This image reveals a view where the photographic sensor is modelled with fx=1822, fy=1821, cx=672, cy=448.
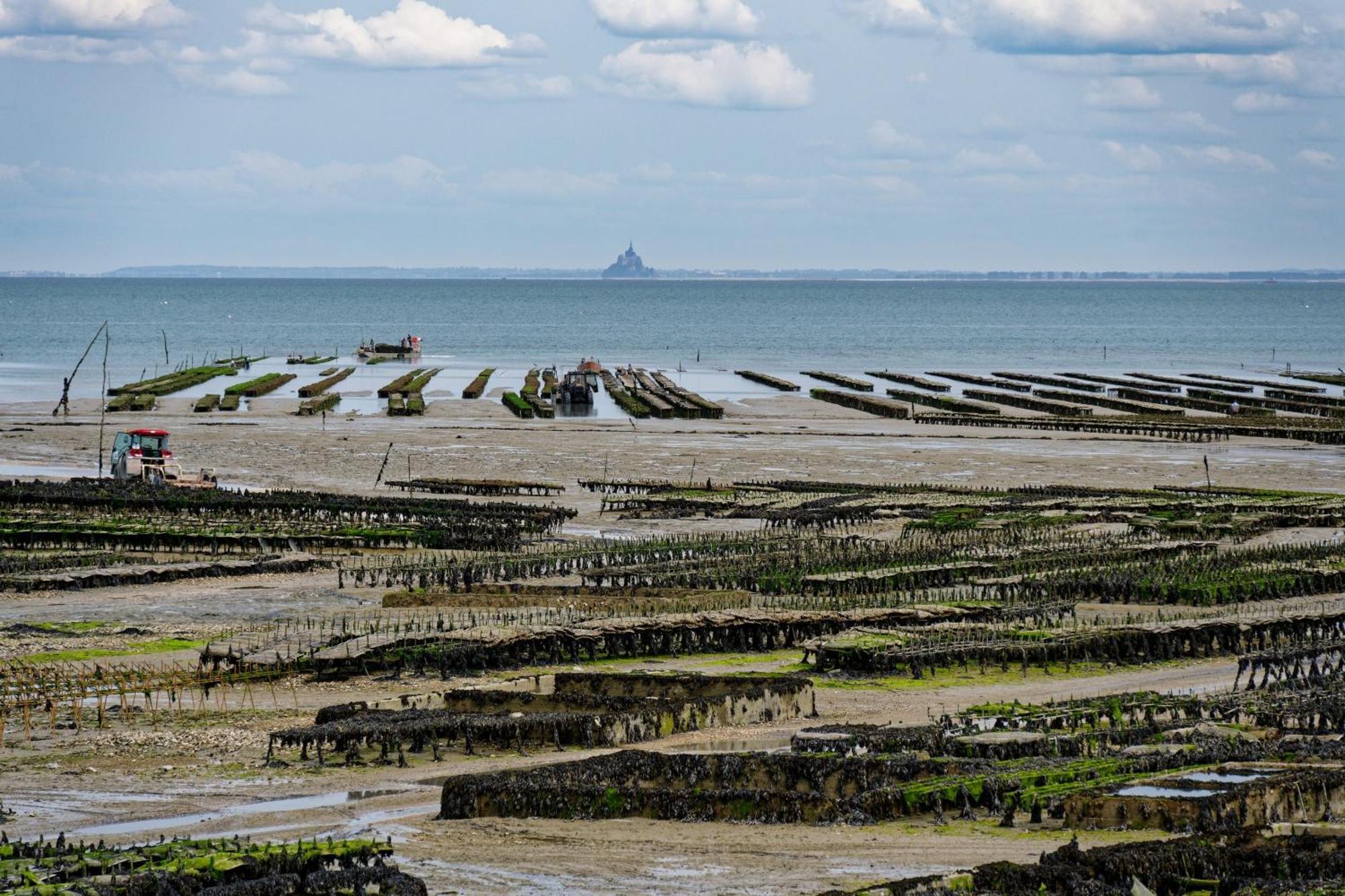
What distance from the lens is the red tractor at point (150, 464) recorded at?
53031 mm

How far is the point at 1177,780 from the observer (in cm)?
2042

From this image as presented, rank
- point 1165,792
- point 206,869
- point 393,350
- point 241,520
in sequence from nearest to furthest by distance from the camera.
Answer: point 206,869, point 1165,792, point 241,520, point 393,350

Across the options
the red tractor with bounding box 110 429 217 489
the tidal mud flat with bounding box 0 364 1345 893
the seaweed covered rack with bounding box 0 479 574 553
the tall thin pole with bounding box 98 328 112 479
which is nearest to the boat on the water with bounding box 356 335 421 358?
the tall thin pole with bounding box 98 328 112 479

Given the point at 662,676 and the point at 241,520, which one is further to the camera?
the point at 241,520

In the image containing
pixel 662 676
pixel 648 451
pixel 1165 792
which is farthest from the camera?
pixel 648 451

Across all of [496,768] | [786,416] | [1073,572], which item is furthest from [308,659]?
[786,416]

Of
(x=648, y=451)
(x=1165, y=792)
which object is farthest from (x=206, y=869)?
(x=648, y=451)

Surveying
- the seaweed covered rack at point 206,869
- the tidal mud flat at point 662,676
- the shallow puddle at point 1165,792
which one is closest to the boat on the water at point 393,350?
the tidal mud flat at point 662,676

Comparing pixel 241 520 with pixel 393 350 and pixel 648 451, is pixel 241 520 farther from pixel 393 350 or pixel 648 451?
pixel 393 350

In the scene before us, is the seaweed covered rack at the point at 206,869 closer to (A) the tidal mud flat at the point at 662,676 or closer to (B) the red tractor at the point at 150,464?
(A) the tidal mud flat at the point at 662,676

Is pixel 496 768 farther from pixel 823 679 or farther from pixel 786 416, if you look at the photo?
pixel 786 416

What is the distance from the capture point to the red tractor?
5303 cm

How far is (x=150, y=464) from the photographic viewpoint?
53.6 metres

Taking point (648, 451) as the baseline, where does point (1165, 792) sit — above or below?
below
